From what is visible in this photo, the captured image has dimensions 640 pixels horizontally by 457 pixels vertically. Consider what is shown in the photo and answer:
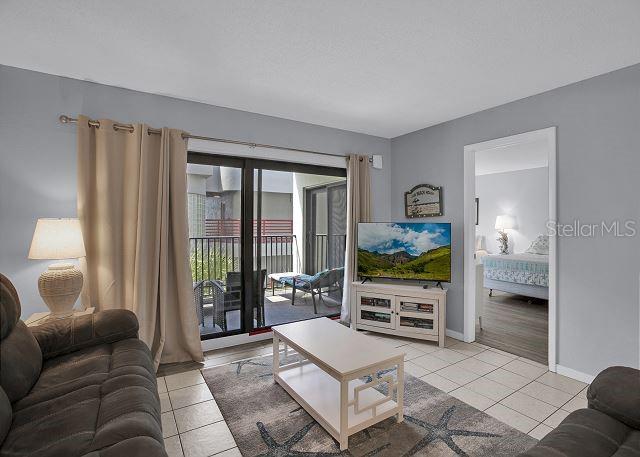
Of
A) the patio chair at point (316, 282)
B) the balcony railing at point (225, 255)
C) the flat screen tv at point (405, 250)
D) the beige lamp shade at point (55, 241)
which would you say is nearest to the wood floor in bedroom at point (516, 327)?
the flat screen tv at point (405, 250)

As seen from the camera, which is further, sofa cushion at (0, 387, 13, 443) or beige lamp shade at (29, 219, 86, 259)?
beige lamp shade at (29, 219, 86, 259)

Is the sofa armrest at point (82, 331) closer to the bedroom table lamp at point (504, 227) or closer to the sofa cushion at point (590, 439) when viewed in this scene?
the sofa cushion at point (590, 439)

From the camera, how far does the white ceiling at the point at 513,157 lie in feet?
16.9

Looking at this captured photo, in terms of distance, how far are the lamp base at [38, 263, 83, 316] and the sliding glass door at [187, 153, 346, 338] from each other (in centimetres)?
109

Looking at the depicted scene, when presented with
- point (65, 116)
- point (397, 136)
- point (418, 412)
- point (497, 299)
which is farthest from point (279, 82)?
point (497, 299)

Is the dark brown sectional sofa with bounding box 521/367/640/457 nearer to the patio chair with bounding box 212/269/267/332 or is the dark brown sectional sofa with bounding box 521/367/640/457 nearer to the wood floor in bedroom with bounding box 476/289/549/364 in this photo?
the wood floor in bedroom with bounding box 476/289/549/364

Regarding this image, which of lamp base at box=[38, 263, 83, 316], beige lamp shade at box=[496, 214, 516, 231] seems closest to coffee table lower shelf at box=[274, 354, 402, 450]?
lamp base at box=[38, 263, 83, 316]

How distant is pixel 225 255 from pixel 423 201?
7.99 ft

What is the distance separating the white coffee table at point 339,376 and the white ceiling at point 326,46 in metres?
2.03

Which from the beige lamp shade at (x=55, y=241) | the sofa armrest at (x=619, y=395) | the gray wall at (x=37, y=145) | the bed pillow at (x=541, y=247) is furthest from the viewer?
the bed pillow at (x=541, y=247)

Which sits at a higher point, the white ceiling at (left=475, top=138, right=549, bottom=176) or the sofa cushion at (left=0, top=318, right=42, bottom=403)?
the white ceiling at (left=475, top=138, right=549, bottom=176)

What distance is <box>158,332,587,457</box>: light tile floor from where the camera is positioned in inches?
80.8

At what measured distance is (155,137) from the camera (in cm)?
298

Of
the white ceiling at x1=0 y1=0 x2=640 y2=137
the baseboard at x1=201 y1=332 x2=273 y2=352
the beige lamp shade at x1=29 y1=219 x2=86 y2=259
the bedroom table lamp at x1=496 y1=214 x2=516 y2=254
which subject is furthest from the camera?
the bedroom table lamp at x1=496 y1=214 x2=516 y2=254
